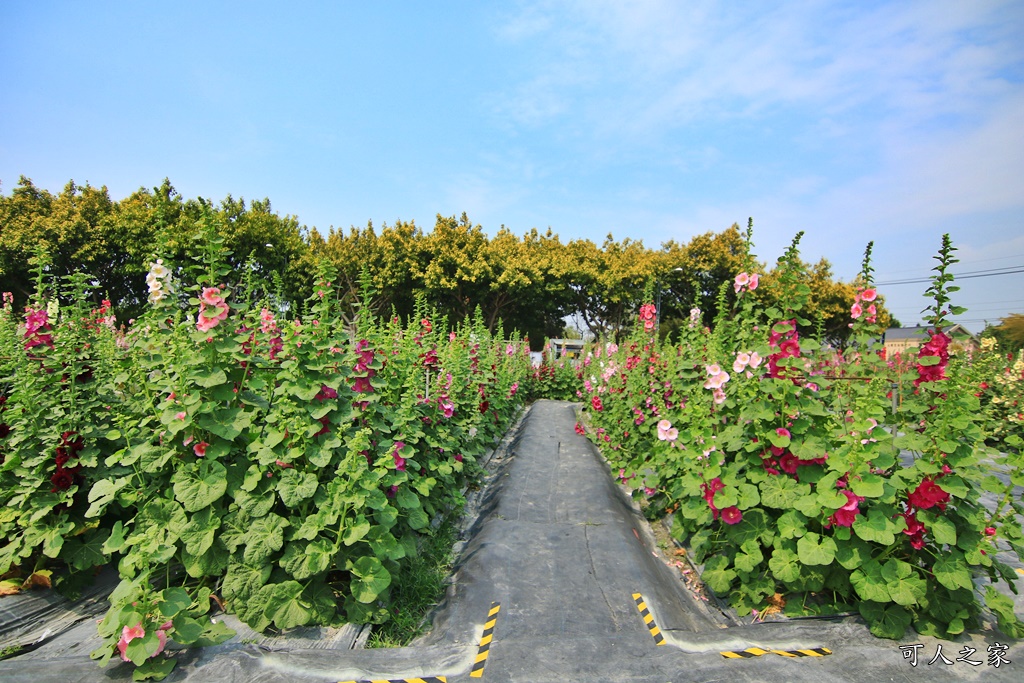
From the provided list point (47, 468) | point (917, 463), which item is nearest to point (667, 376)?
point (917, 463)

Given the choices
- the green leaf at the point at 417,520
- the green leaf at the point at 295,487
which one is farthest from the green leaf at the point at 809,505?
the green leaf at the point at 295,487

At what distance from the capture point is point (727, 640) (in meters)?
2.85

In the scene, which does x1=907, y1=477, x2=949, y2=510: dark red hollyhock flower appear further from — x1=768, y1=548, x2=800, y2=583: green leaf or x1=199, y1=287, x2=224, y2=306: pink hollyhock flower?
x1=199, y1=287, x2=224, y2=306: pink hollyhock flower

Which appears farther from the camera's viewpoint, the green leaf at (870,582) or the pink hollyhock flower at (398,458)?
the pink hollyhock flower at (398,458)

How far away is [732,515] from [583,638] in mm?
1264

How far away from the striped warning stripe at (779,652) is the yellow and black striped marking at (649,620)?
0.36 metres

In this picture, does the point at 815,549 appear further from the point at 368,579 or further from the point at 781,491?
the point at 368,579

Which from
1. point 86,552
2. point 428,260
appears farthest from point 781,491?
point 428,260

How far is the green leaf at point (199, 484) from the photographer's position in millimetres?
2773

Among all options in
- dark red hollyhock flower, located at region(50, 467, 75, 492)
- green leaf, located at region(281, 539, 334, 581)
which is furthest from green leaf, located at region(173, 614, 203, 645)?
dark red hollyhock flower, located at region(50, 467, 75, 492)

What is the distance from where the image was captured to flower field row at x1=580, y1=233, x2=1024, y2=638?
2840 millimetres

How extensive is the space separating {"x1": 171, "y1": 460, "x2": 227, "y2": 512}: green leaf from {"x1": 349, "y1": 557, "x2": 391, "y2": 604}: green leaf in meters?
0.80

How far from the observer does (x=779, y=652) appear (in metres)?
2.71

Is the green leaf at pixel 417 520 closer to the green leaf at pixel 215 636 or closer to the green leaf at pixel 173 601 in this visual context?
the green leaf at pixel 215 636
